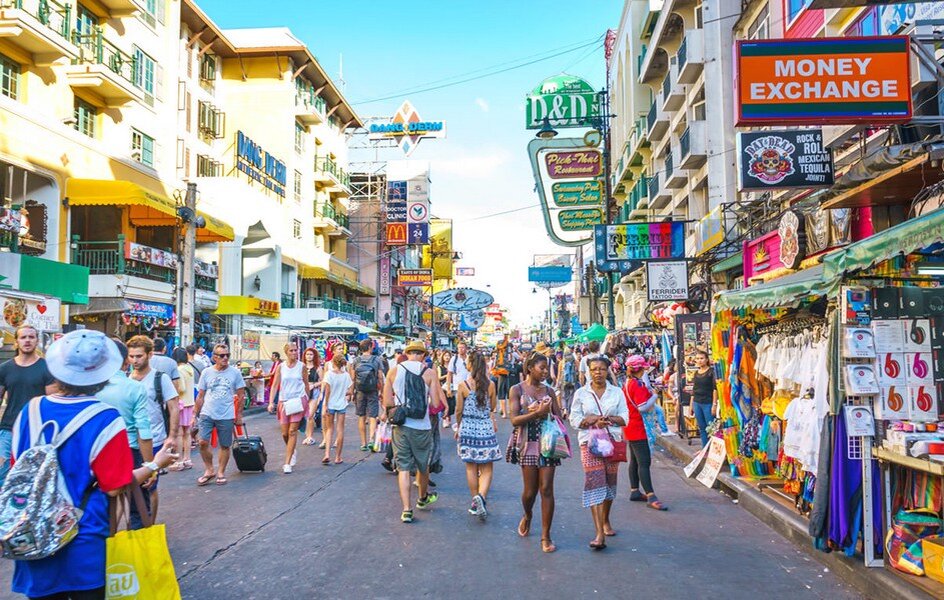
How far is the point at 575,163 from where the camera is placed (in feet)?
93.9

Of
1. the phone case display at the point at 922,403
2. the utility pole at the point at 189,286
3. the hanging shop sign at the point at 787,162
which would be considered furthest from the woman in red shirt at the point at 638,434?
the utility pole at the point at 189,286

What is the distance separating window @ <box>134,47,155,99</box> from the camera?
24.9m

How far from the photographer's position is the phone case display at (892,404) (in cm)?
584

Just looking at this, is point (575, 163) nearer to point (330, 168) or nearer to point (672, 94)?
point (672, 94)

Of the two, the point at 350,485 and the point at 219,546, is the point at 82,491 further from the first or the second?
the point at 350,485

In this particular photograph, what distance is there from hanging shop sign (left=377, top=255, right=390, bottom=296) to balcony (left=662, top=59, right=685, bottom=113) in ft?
98.0

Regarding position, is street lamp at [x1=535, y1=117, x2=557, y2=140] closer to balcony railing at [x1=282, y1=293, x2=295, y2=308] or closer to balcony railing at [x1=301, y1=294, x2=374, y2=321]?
balcony railing at [x1=282, y1=293, x2=295, y2=308]

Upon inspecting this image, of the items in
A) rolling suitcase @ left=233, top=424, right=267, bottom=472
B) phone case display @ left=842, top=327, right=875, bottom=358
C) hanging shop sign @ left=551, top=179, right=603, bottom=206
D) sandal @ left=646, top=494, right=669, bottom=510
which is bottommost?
sandal @ left=646, top=494, right=669, bottom=510

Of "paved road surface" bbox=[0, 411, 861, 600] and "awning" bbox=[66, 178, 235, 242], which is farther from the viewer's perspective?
"awning" bbox=[66, 178, 235, 242]

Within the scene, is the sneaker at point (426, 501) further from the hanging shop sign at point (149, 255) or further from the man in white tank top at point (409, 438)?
the hanging shop sign at point (149, 255)

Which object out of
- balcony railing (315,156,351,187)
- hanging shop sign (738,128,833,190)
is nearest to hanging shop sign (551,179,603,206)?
hanging shop sign (738,128,833,190)

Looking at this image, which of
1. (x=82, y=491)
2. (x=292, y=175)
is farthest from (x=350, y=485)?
(x=292, y=175)

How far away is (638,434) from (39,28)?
1792cm

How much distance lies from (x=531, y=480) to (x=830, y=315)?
290 centimetres
